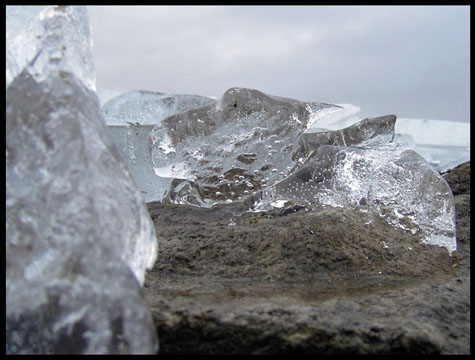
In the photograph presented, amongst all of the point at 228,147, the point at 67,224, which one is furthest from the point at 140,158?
the point at 67,224

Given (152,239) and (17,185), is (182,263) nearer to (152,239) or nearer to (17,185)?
(152,239)

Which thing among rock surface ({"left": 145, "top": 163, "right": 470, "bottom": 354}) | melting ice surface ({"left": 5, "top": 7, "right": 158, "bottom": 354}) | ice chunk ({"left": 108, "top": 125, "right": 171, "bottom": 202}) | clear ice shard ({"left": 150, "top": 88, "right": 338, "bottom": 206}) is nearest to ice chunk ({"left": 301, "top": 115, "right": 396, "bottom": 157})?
clear ice shard ({"left": 150, "top": 88, "right": 338, "bottom": 206})

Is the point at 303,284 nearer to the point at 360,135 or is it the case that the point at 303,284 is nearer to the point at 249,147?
the point at 249,147

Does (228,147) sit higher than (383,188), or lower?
higher

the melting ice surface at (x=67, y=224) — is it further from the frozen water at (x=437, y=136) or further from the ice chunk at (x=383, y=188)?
the frozen water at (x=437, y=136)

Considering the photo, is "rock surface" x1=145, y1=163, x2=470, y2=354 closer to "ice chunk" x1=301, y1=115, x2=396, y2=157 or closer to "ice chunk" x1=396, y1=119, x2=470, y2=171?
"ice chunk" x1=301, y1=115, x2=396, y2=157

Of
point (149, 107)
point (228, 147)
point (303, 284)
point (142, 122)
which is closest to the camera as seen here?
point (303, 284)

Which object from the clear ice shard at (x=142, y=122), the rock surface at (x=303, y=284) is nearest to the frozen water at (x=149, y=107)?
the clear ice shard at (x=142, y=122)
